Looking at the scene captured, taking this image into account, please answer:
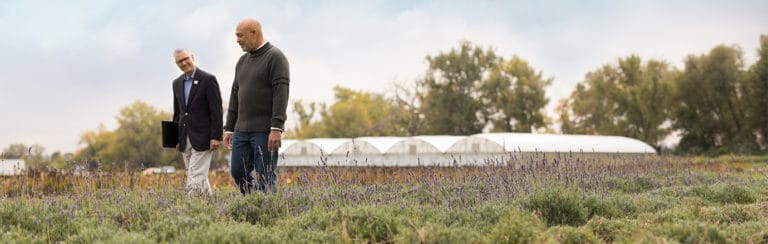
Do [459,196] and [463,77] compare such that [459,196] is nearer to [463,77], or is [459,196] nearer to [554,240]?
[554,240]

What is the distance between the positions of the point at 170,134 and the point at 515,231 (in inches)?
170

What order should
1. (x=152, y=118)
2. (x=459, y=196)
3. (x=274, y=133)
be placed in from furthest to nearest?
(x=152, y=118) < (x=459, y=196) < (x=274, y=133)

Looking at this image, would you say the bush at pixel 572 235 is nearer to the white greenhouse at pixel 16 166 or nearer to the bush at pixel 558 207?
the bush at pixel 558 207

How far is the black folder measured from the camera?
24.9ft

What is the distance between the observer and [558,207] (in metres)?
6.12

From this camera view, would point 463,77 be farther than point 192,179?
Yes

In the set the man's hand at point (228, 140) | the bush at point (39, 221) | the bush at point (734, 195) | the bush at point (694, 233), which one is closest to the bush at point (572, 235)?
the bush at point (694, 233)

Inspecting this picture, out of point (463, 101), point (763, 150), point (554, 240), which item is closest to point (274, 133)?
point (554, 240)

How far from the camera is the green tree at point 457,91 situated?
162ft

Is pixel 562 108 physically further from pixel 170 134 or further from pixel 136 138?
pixel 170 134

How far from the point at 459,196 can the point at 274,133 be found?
1.87 metres

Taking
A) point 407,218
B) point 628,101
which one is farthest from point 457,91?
point 407,218

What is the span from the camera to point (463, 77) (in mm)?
51062

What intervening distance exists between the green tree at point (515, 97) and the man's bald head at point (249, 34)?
142 feet
